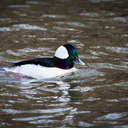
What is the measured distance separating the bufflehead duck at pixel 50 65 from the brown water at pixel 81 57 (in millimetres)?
Result: 229

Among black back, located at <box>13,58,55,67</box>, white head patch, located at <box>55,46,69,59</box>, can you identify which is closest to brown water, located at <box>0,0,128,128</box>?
black back, located at <box>13,58,55,67</box>

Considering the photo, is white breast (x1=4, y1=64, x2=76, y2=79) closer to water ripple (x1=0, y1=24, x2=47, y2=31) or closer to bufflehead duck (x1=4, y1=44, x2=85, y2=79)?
bufflehead duck (x1=4, y1=44, x2=85, y2=79)

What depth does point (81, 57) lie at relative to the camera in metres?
12.6

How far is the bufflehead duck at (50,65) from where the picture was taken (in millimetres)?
10891

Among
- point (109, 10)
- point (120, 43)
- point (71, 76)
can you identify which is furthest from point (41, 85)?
point (109, 10)

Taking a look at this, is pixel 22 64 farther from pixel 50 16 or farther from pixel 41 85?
pixel 50 16

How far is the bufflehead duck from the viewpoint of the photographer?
10891mm

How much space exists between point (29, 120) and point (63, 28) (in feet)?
23.6

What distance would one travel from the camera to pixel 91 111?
27.9 ft

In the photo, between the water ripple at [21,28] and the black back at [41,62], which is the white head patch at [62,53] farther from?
the water ripple at [21,28]

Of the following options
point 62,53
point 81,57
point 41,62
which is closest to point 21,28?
point 81,57

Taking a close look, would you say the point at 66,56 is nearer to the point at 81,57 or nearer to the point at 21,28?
the point at 81,57

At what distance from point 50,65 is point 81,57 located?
171cm

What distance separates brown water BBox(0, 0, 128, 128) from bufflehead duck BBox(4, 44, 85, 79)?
0.75 feet
